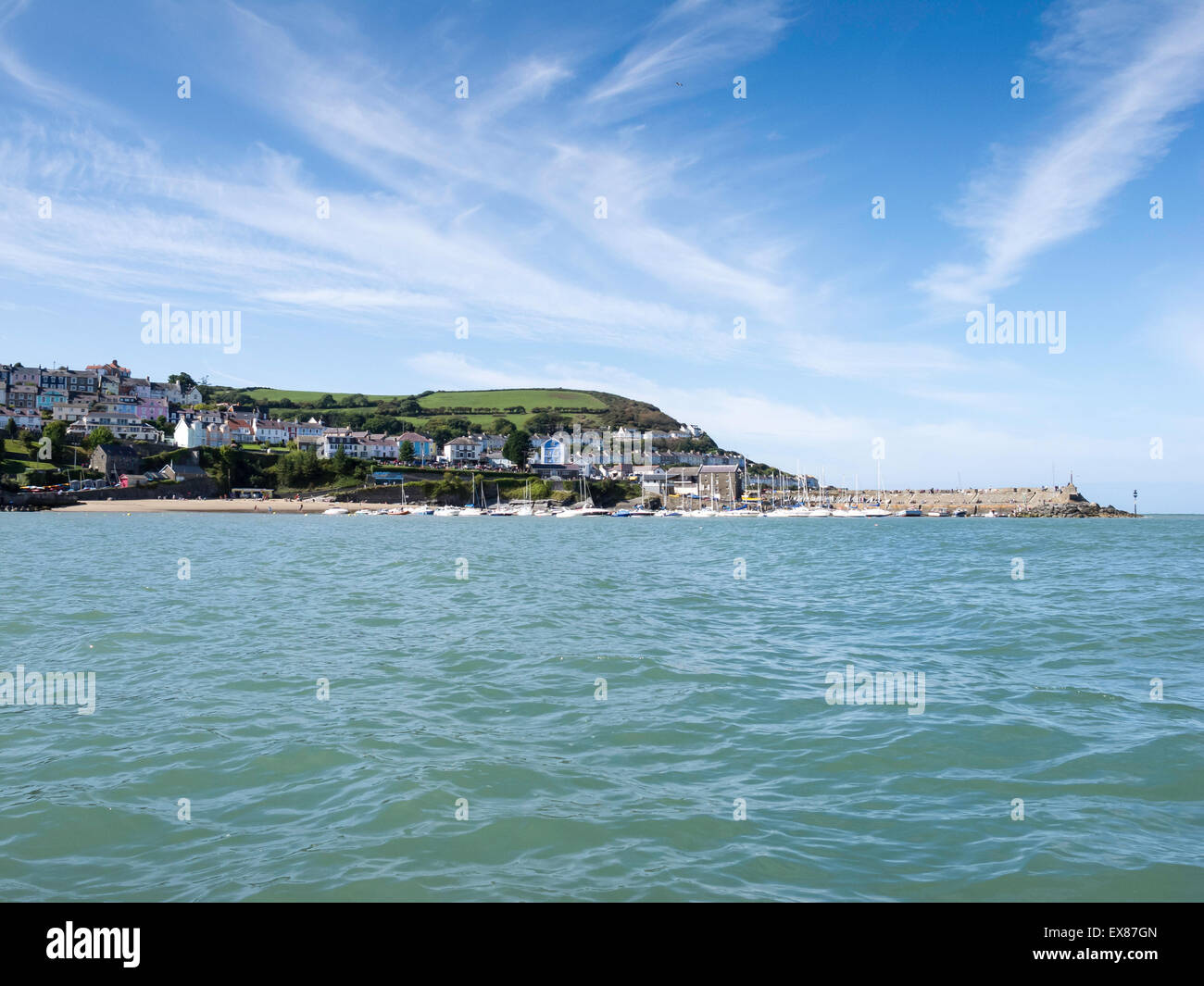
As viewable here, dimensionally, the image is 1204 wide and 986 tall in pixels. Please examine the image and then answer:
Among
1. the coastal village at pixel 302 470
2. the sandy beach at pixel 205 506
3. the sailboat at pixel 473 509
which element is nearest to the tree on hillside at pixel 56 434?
the coastal village at pixel 302 470

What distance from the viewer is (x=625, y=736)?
11.0 meters

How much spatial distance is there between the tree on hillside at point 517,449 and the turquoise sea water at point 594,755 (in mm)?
165877

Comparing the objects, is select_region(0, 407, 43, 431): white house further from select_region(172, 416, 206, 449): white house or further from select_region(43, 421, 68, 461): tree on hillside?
select_region(172, 416, 206, 449): white house

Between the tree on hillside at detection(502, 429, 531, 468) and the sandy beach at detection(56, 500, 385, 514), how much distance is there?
54.0 metres

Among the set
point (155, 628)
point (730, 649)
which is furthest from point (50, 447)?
point (730, 649)

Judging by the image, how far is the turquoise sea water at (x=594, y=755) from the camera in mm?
6914

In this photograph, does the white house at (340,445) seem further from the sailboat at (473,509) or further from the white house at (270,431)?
the sailboat at (473,509)

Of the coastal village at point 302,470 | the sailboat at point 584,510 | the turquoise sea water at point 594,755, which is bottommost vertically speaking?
the turquoise sea water at point 594,755

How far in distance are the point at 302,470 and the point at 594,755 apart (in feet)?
487

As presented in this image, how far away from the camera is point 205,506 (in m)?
118

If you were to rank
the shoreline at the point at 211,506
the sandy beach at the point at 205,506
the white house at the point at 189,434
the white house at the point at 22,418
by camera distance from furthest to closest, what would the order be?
the white house at the point at 189,434 < the white house at the point at 22,418 < the sandy beach at the point at 205,506 < the shoreline at the point at 211,506

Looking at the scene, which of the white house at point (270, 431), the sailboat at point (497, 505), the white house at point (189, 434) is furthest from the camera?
the white house at point (270, 431)
